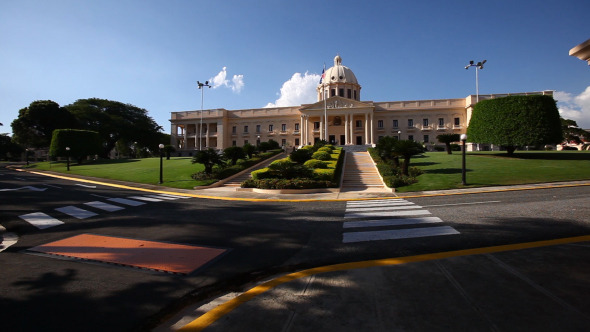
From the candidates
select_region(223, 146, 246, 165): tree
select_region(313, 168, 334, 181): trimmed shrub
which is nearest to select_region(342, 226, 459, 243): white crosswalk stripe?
select_region(313, 168, 334, 181): trimmed shrub

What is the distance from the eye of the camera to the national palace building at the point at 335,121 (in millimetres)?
60625

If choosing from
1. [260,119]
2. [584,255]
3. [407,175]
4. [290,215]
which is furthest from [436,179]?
[260,119]

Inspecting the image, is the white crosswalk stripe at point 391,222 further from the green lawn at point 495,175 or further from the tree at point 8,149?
the tree at point 8,149

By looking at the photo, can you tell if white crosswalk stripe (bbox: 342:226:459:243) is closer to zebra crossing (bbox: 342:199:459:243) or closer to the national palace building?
zebra crossing (bbox: 342:199:459:243)

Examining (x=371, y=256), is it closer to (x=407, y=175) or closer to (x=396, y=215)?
(x=396, y=215)

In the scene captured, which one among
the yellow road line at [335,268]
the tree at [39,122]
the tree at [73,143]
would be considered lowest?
the yellow road line at [335,268]

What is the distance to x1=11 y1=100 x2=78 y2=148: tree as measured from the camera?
171 ft

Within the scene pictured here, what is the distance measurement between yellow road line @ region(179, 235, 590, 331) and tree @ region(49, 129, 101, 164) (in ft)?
169

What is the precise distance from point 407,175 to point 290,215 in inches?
551

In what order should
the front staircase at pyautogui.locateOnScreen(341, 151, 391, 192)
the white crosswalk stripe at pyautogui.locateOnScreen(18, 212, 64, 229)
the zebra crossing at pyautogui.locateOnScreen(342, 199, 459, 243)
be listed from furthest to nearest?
1. the front staircase at pyautogui.locateOnScreen(341, 151, 391, 192)
2. the white crosswalk stripe at pyautogui.locateOnScreen(18, 212, 64, 229)
3. the zebra crossing at pyautogui.locateOnScreen(342, 199, 459, 243)

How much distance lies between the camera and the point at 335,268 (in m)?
4.52

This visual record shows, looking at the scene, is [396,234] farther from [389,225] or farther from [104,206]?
[104,206]

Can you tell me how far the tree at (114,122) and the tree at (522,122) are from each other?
215ft

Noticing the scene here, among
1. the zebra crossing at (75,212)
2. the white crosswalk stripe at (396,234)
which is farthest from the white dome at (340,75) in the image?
the white crosswalk stripe at (396,234)
